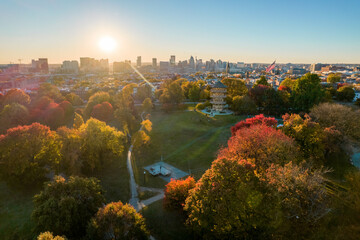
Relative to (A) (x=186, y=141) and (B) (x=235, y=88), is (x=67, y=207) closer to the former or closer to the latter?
(A) (x=186, y=141)

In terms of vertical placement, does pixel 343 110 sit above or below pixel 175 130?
above

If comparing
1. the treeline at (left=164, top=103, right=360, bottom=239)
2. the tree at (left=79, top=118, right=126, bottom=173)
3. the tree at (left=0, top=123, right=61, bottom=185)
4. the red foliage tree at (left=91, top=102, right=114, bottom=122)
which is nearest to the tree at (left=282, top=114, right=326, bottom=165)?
the treeline at (left=164, top=103, right=360, bottom=239)

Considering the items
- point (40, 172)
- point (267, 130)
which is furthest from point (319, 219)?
point (40, 172)

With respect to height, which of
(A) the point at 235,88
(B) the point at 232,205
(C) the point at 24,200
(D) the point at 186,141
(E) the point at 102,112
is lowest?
(C) the point at 24,200

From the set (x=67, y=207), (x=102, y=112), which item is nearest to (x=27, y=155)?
(x=67, y=207)

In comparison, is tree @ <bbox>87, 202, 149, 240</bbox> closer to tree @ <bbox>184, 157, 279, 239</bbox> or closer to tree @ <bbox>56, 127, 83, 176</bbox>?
tree @ <bbox>184, 157, 279, 239</bbox>

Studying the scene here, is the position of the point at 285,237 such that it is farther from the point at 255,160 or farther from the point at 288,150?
the point at 288,150
